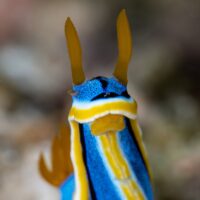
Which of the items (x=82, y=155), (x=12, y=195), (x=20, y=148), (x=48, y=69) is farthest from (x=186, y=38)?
(x=82, y=155)

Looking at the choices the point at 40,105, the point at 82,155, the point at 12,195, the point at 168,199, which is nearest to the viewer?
the point at 82,155

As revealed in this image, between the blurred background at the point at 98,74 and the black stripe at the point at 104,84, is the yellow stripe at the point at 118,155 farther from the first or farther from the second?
the blurred background at the point at 98,74

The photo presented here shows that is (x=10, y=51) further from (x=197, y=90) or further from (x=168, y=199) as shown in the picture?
(x=168, y=199)

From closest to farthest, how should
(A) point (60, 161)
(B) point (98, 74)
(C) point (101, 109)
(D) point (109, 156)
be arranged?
1. (C) point (101, 109)
2. (D) point (109, 156)
3. (A) point (60, 161)
4. (B) point (98, 74)

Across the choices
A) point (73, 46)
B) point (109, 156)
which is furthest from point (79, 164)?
point (73, 46)

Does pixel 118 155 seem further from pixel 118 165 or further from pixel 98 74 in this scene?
pixel 98 74
